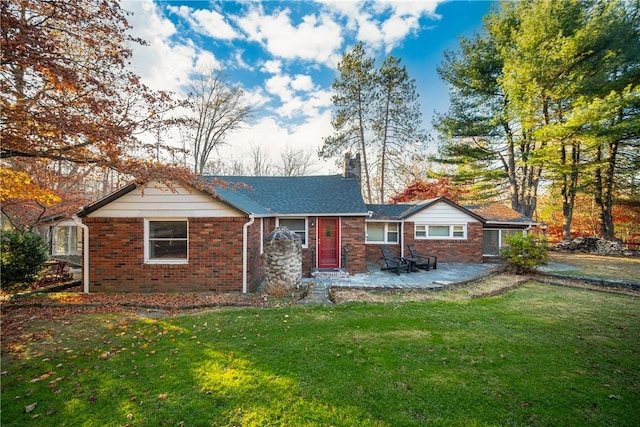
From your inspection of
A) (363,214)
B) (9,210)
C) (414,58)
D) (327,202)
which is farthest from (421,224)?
(9,210)

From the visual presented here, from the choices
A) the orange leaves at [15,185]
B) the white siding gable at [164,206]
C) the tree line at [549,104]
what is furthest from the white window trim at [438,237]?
the orange leaves at [15,185]

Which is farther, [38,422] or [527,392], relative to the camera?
[527,392]

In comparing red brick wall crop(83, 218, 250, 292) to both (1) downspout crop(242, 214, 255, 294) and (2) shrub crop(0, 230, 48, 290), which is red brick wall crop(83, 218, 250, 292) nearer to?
(1) downspout crop(242, 214, 255, 294)

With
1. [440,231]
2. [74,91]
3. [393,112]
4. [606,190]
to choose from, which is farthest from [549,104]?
[74,91]

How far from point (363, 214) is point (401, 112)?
13105mm

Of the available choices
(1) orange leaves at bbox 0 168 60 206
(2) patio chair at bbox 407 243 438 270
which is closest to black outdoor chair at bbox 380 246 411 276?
(2) patio chair at bbox 407 243 438 270

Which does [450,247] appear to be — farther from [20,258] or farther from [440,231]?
[20,258]

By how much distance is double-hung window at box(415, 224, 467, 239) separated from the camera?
44.3 feet

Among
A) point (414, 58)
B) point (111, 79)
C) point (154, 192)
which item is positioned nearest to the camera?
point (111, 79)

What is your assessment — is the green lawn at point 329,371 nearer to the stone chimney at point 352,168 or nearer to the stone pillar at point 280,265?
the stone pillar at point 280,265

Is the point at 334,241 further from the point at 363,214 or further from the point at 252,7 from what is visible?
the point at 252,7

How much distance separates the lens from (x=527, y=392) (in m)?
3.25

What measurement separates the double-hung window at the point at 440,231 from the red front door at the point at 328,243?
5032 mm

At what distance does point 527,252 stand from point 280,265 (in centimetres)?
994
